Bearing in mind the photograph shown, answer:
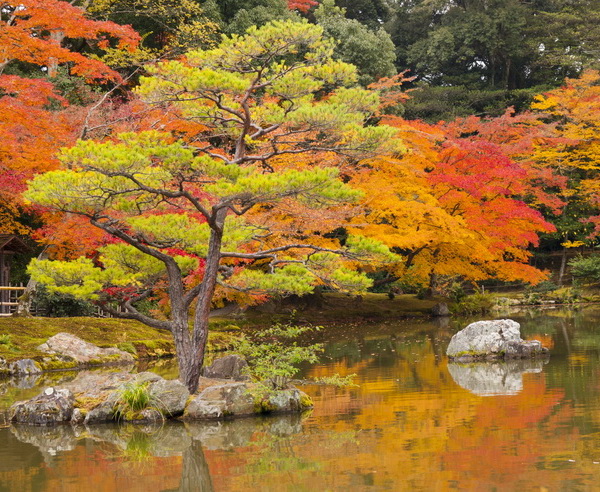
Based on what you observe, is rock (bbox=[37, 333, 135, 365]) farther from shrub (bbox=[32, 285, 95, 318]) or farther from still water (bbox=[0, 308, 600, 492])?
still water (bbox=[0, 308, 600, 492])

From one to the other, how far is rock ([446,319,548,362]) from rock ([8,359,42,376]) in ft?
27.2

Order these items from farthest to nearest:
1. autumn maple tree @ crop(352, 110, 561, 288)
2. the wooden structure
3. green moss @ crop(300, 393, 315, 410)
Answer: autumn maple tree @ crop(352, 110, 561, 288) < the wooden structure < green moss @ crop(300, 393, 315, 410)

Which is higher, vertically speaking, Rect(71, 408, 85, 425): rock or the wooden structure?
the wooden structure

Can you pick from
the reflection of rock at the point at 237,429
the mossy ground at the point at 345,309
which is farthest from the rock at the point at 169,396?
the mossy ground at the point at 345,309

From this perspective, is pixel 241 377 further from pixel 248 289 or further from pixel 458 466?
A: pixel 458 466

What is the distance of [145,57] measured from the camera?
2428 centimetres

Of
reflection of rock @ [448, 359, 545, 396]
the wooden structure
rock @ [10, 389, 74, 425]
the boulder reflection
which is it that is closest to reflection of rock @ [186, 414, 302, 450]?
the boulder reflection

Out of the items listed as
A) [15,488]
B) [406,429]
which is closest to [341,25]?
[406,429]

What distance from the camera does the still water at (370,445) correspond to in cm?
574

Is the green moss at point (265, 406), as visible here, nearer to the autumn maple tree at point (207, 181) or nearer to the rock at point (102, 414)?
the autumn maple tree at point (207, 181)

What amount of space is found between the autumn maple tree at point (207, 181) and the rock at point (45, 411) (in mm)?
1326

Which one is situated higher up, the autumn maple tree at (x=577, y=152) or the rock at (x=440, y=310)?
the autumn maple tree at (x=577, y=152)

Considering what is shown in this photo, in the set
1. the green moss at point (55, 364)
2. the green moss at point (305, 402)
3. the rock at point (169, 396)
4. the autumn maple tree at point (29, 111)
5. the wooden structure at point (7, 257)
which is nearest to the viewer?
the rock at point (169, 396)

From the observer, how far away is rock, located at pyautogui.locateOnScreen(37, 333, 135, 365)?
1588cm
